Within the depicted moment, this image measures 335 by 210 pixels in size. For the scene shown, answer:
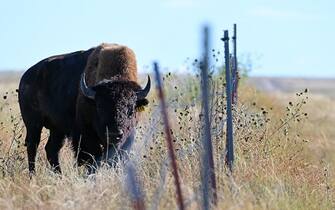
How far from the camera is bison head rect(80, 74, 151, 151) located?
40.0 feet

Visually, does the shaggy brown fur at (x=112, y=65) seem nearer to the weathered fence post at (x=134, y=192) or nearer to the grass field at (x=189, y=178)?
the grass field at (x=189, y=178)

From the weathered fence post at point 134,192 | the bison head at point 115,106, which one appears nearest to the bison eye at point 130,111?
the bison head at point 115,106

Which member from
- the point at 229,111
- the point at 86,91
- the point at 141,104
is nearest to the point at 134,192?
the point at 229,111

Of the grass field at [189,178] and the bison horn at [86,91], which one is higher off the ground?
the bison horn at [86,91]

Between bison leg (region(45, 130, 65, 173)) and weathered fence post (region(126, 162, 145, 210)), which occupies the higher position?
weathered fence post (region(126, 162, 145, 210))

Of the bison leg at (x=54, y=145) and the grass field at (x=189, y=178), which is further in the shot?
the bison leg at (x=54, y=145)

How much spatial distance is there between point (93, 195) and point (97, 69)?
15.5 ft

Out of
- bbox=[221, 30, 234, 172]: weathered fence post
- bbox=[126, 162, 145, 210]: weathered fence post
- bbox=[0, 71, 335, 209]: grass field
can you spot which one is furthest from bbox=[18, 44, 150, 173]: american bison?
bbox=[126, 162, 145, 210]: weathered fence post

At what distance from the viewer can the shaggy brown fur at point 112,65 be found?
13406 mm

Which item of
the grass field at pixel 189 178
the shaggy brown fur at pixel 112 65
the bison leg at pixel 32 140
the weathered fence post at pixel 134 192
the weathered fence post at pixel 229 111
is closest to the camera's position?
the weathered fence post at pixel 134 192

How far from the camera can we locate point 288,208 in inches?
372

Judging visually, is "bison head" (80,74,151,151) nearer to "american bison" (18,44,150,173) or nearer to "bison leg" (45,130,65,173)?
"american bison" (18,44,150,173)

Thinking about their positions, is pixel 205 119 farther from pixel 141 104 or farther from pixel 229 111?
pixel 141 104

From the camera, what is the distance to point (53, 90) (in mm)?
14703
